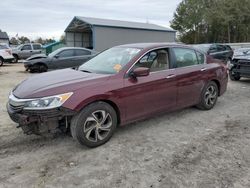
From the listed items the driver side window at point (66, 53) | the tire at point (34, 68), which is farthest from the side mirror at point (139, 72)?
the tire at point (34, 68)

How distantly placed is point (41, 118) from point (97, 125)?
0.85m

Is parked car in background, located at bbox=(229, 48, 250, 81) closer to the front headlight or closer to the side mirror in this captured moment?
the side mirror

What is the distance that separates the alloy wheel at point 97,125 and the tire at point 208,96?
2.61 metres

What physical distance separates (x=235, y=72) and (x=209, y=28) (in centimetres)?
4240

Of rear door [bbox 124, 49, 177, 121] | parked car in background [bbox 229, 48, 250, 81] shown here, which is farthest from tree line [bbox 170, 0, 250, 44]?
rear door [bbox 124, 49, 177, 121]

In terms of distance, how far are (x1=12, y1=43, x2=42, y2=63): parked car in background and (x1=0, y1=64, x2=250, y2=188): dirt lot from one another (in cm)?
1888

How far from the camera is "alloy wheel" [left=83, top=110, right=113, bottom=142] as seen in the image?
13.2 ft

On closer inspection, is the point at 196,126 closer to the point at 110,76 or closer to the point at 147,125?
the point at 147,125

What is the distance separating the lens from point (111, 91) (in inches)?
165

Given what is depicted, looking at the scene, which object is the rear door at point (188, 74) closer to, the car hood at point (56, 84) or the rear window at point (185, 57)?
the rear window at point (185, 57)

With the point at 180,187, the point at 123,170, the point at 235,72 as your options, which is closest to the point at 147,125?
the point at 123,170

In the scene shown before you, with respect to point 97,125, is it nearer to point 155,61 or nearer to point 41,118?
point 41,118

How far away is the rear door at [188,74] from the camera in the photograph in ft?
17.4

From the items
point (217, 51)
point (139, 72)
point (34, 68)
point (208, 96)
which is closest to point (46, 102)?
point (139, 72)
